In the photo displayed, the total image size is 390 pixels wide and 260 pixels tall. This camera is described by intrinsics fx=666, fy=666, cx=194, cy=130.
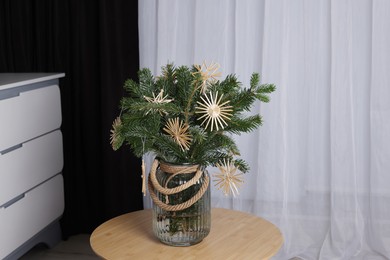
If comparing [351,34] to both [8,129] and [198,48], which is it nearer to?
[198,48]

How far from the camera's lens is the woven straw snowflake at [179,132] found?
2020 mm

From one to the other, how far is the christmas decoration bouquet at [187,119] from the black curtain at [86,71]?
1.19 m

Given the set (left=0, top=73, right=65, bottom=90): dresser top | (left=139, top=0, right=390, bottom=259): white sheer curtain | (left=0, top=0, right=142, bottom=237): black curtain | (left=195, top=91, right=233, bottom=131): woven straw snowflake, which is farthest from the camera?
(left=0, top=0, right=142, bottom=237): black curtain

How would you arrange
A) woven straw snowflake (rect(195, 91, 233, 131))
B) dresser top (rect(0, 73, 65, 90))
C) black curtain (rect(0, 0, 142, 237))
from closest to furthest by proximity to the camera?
woven straw snowflake (rect(195, 91, 233, 131)), dresser top (rect(0, 73, 65, 90)), black curtain (rect(0, 0, 142, 237))

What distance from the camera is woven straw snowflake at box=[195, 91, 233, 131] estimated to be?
6.57 feet

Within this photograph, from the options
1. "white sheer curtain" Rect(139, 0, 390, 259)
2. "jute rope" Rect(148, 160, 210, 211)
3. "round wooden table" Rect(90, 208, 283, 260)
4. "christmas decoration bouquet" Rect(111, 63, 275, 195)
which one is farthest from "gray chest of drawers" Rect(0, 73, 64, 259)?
"jute rope" Rect(148, 160, 210, 211)

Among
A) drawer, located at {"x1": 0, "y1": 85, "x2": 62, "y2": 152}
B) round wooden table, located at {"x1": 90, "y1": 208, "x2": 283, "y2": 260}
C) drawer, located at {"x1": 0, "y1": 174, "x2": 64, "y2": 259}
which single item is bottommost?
→ drawer, located at {"x1": 0, "y1": 174, "x2": 64, "y2": 259}

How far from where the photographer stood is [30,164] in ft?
9.80

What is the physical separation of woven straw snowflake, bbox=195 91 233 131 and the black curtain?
1297mm

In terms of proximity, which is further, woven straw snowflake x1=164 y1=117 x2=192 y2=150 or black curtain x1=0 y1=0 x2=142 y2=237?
black curtain x1=0 y1=0 x2=142 y2=237

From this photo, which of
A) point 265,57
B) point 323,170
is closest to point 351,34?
point 265,57

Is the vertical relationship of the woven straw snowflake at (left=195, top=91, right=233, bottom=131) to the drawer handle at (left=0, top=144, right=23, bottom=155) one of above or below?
above

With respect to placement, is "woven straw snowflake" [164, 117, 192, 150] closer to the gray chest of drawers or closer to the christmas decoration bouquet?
the christmas decoration bouquet

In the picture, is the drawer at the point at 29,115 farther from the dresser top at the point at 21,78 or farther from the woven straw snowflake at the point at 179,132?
the woven straw snowflake at the point at 179,132
